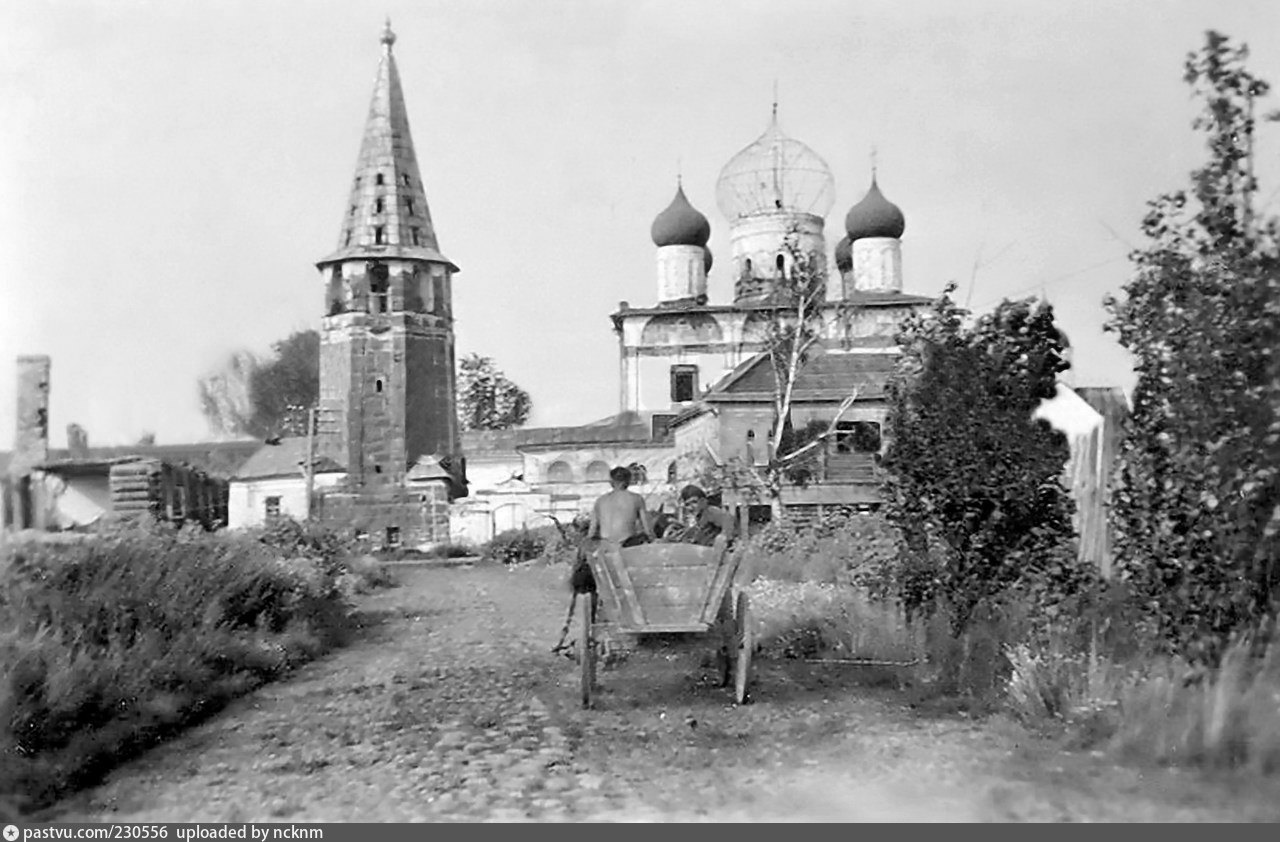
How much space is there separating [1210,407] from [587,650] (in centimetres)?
434

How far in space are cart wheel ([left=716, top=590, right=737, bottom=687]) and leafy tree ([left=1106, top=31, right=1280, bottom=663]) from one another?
114 inches

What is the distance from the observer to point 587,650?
32.4 ft

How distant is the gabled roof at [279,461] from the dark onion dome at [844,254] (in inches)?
992

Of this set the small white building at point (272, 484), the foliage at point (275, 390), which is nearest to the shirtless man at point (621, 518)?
the small white building at point (272, 484)

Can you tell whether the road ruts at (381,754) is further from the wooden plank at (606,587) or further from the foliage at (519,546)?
the foliage at (519,546)

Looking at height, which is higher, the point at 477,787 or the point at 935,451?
the point at 935,451

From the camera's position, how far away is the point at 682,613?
9.50m

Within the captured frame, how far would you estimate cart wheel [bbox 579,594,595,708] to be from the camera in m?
9.77

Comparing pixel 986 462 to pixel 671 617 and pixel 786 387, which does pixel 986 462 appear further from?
pixel 786 387

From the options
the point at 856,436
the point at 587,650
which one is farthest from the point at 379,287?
the point at 587,650

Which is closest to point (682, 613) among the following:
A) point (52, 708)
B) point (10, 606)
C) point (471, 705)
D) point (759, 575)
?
point (471, 705)

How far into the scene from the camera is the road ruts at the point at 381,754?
6887mm

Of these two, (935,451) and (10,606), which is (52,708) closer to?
(10,606)

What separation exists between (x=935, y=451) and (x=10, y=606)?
668cm
